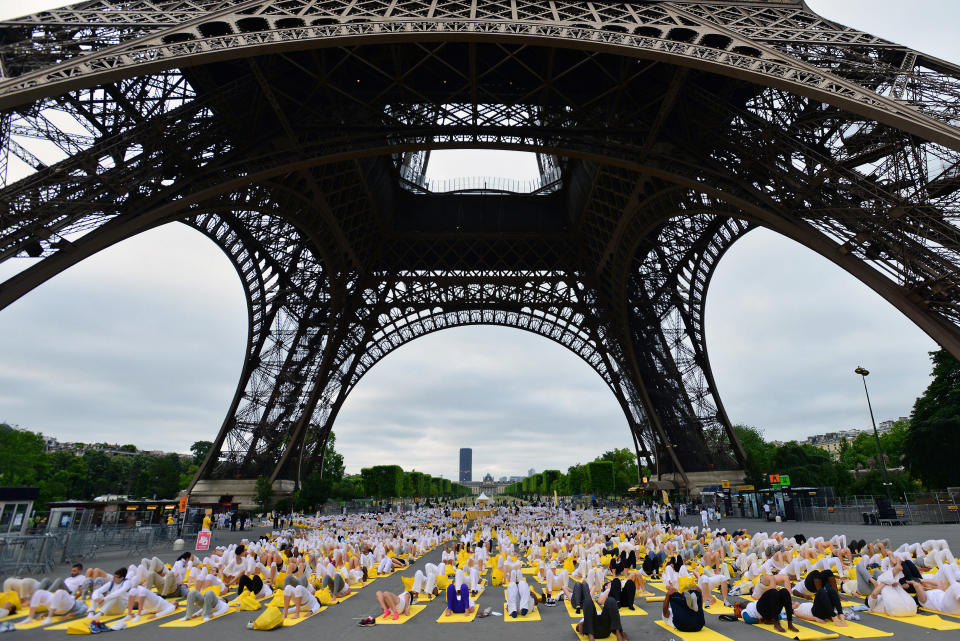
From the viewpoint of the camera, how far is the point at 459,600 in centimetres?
1177

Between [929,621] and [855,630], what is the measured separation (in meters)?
1.63

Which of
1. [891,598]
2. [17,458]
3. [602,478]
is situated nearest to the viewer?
[891,598]

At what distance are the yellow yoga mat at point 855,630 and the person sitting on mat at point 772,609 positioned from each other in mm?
591

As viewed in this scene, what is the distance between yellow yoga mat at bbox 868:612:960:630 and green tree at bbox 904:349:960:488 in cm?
3444

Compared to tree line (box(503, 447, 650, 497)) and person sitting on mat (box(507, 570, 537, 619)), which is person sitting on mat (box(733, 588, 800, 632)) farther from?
tree line (box(503, 447, 650, 497))

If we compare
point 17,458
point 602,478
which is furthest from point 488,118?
point 602,478

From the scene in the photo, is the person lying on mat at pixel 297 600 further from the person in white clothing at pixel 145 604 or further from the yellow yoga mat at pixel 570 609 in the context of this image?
the yellow yoga mat at pixel 570 609

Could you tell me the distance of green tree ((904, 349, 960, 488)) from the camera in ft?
118

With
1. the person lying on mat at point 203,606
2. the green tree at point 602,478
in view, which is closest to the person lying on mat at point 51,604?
the person lying on mat at point 203,606

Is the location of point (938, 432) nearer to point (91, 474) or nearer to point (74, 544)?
point (74, 544)

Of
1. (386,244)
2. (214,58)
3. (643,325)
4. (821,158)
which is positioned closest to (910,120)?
(821,158)

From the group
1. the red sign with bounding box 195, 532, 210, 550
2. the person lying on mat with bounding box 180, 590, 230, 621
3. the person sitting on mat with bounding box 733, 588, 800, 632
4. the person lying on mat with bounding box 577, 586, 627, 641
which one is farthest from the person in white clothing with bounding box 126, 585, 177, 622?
the red sign with bounding box 195, 532, 210, 550

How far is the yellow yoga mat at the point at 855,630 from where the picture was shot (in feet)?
28.2

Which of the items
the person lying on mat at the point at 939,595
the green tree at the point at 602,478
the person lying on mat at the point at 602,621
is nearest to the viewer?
the person lying on mat at the point at 602,621
